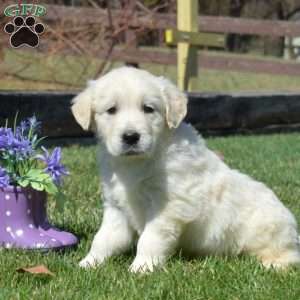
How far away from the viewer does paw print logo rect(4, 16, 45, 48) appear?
451 centimetres

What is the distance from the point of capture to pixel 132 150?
3598mm

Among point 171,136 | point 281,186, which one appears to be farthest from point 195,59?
point 171,136

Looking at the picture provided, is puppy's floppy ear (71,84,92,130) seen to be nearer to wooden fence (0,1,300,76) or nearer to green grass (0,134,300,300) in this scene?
green grass (0,134,300,300)

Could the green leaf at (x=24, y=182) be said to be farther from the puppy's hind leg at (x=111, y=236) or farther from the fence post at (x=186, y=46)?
the fence post at (x=186, y=46)

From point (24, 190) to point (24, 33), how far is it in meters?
1.22

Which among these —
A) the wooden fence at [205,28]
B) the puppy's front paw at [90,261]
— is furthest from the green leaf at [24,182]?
the wooden fence at [205,28]

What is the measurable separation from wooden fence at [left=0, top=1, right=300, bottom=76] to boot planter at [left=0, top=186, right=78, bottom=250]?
8491 millimetres

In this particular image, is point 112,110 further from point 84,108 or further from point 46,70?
point 46,70

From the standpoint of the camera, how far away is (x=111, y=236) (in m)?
3.91

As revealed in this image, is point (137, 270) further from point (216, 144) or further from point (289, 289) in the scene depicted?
point (216, 144)

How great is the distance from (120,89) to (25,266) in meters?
0.97

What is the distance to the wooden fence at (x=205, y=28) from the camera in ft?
40.6

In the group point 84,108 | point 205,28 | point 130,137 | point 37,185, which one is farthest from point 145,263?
point 205,28

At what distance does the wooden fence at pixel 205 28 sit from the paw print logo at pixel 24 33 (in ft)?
24.5
